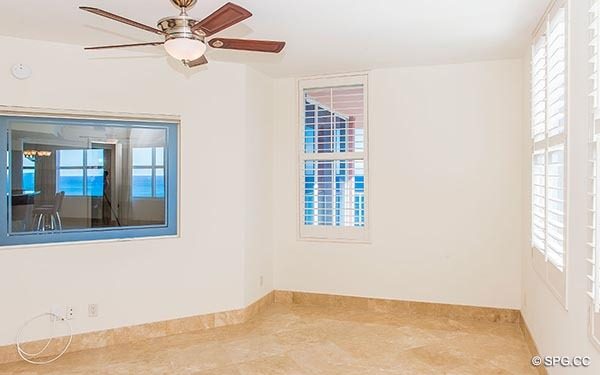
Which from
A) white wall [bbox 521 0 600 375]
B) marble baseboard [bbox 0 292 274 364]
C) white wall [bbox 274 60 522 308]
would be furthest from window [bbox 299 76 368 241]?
white wall [bbox 521 0 600 375]

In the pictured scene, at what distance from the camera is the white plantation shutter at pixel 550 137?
244 centimetres

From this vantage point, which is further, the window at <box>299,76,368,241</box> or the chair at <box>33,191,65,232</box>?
the window at <box>299,76,368,241</box>

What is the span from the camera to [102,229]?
12.5ft

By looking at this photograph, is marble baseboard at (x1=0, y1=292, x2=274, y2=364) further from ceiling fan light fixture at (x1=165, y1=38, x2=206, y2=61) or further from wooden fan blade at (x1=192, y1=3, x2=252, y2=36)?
wooden fan blade at (x1=192, y1=3, x2=252, y2=36)

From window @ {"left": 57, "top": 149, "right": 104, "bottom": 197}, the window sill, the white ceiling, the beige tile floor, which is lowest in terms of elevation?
the beige tile floor

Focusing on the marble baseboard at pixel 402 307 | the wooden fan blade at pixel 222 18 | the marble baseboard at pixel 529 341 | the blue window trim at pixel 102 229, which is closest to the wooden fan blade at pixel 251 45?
the wooden fan blade at pixel 222 18

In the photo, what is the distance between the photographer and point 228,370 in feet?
10.6

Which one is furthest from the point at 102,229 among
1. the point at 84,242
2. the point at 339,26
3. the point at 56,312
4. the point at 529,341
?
the point at 529,341

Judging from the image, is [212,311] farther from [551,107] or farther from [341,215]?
[551,107]

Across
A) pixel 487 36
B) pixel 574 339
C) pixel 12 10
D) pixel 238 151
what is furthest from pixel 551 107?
pixel 12 10

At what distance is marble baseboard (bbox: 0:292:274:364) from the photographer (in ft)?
11.3

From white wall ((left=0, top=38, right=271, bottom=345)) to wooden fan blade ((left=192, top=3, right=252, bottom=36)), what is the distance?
1716 millimetres

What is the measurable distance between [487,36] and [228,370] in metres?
3.21

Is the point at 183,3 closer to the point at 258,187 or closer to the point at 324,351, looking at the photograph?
the point at 258,187
